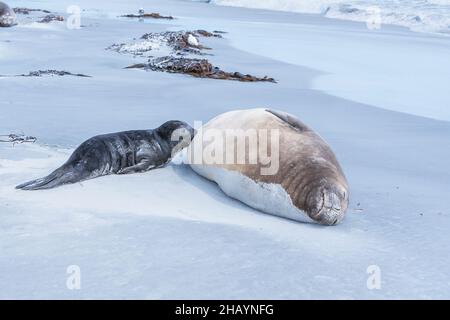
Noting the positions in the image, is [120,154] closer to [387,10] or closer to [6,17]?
[6,17]

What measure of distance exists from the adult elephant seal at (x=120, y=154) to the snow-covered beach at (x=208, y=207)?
9 centimetres

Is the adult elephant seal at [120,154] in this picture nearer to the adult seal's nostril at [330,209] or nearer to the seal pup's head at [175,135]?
the seal pup's head at [175,135]

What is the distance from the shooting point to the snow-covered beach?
270 cm

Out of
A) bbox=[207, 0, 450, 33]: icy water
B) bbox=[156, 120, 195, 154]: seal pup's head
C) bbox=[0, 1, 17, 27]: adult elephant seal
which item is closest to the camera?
bbox=[156, 120, 195, 154]: seal pup's head

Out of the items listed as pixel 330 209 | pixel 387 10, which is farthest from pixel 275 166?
pixel 387 10

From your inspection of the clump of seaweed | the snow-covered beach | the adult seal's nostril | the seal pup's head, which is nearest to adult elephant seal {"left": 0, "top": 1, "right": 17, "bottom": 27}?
the snow-covered beach

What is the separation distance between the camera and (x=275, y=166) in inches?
146

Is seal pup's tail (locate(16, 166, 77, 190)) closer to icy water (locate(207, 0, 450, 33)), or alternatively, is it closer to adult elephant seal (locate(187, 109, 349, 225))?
adult elephant seal (locate(187, 109, 349, 225))

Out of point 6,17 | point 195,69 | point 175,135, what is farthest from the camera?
point 6,17

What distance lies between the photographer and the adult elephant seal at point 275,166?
3.50 meters

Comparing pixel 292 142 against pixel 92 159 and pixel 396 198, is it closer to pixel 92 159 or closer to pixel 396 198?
pixel 396 198

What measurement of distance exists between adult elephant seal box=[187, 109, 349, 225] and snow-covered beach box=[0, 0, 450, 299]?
0.09m

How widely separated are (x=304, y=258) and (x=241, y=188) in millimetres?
948

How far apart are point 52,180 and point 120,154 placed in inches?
23.6
